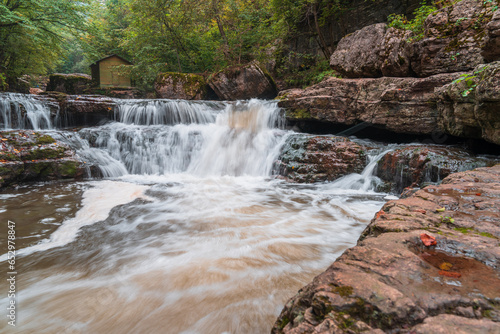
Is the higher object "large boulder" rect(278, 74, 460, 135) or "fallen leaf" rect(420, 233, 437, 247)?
"large boulder" rect(278, 74, 460, 135)

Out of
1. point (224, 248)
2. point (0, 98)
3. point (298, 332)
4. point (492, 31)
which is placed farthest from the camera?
point (0, 98)

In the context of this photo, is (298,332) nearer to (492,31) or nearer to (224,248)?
(224,248)

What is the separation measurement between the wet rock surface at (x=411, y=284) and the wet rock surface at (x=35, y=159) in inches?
280

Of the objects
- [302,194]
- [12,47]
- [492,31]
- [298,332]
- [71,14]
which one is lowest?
[302,194]

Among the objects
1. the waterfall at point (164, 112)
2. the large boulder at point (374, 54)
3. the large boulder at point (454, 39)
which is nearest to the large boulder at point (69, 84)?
the waterfall at point (164, 112)

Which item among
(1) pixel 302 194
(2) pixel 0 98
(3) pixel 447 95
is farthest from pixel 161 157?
(3) pixel 447 95

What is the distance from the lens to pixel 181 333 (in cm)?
162

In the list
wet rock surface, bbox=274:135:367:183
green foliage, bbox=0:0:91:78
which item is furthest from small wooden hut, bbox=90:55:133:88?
wet rock surface, bbox=274:135:367:183

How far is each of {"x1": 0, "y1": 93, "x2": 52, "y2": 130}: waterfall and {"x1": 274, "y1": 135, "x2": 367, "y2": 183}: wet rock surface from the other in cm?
816

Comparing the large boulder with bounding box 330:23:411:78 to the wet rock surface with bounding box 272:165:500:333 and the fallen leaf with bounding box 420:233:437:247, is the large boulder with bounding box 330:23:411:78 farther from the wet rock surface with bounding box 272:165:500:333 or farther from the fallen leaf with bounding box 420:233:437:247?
the fallen leaf with bounding box 420:233:437:247

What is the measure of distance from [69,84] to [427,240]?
72.8 feet

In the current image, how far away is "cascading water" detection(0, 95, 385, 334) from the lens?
1832 mm

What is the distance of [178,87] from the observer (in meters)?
Answer: 12.8

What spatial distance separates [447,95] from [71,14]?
14592mm
